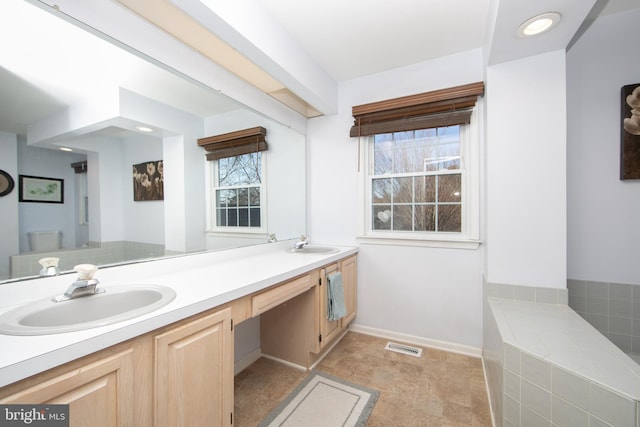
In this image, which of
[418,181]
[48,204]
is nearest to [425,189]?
[418,181]

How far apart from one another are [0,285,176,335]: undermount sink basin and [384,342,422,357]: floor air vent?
1932 mm

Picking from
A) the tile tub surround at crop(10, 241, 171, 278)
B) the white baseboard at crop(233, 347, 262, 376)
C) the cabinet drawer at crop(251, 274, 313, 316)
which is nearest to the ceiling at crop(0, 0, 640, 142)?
the tile tub surround at crop(10, 241, 171, 278)

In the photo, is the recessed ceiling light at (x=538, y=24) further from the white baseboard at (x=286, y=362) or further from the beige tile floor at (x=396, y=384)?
the white baseboard at (x=286, y=362)

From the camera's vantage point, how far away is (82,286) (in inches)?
41.3

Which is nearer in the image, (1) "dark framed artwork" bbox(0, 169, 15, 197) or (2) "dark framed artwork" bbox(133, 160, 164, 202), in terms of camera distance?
(1) "dark framed artwork" bbox(0, 169, 15, 197)

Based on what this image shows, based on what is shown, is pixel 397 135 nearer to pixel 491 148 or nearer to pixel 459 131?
pixel 459 131

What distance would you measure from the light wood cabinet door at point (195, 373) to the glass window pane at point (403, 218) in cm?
179

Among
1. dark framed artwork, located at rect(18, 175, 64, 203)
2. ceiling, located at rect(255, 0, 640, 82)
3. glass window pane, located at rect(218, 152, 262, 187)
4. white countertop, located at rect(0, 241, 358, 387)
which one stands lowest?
white countertop, located at rect(0, 241, 358, 387)

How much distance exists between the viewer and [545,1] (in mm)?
1267

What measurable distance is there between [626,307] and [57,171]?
3.54 m

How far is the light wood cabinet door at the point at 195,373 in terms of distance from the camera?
0.94m

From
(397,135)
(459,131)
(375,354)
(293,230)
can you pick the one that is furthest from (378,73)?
(375,354)

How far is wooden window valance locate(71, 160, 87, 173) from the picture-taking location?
4.19 ft

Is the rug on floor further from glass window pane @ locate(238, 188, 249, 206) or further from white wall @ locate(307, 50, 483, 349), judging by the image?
glass window pane @ locate(238, 188, 249, 206)
